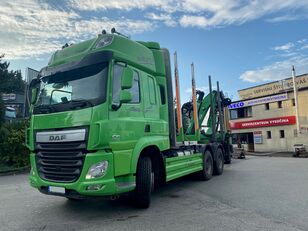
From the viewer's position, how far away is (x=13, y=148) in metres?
16.3

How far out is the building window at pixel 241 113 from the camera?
3479 centimetres

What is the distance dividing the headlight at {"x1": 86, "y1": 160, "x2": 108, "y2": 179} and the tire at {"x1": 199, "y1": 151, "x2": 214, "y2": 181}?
214 inches

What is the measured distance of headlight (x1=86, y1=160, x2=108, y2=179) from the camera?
540 cm

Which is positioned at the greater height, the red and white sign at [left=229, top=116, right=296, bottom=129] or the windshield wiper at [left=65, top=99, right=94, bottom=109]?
the red and white sign at [left=229, top=116, right=296, bottom=129]

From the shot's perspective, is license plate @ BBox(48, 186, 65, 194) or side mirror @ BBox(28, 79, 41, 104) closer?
license plate @ BBox(48, 186, 65, 194)

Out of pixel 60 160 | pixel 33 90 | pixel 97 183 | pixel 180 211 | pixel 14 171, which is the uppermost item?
pixel 33 90

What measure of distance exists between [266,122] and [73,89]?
29267 millimetres

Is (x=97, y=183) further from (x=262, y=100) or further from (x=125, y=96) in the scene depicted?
(x=262, y=100)

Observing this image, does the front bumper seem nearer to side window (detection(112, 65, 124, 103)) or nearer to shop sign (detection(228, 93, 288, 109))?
side window (detection(112, 65, 124, 103))

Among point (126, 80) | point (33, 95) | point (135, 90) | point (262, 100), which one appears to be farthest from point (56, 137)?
point (262, 100)

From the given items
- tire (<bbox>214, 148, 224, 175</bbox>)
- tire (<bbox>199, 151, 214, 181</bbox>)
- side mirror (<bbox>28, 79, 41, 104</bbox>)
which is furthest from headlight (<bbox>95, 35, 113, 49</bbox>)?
tire (<bbox>214, 148, 224, 175</bbox>)

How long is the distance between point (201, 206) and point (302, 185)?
13.4 ft

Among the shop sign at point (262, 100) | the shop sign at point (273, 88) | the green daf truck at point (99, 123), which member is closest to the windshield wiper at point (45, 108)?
the green daf truck at point (99, 123)

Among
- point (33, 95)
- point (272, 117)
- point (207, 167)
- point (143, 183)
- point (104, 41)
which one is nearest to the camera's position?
point (104, 41)
